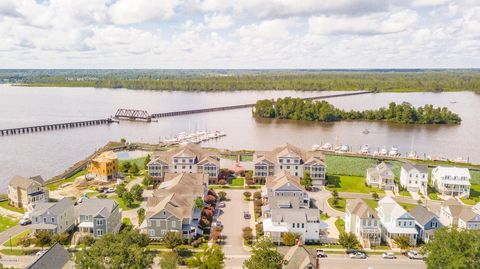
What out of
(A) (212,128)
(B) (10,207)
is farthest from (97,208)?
(A) (212,128)

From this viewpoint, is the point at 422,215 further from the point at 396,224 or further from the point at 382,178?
the point at 382,178

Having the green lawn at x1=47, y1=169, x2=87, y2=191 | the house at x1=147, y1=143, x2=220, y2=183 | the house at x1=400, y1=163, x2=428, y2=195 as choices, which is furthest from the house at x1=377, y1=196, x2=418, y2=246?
the green lawn at x1=47, y1=169, x2=87, y2=191

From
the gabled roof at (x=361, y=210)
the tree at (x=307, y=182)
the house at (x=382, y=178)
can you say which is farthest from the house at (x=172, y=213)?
the house at (x=382, y=178)

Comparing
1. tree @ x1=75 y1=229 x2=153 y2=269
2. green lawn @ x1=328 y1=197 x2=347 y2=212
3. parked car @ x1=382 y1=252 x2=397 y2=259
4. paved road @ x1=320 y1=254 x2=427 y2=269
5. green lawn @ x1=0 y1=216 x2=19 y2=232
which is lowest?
paved road @ x1=320 y1=254 x2=427 y2=269

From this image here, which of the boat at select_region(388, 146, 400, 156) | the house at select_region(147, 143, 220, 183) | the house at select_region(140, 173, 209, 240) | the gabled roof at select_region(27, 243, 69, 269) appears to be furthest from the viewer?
the boat at select_region(388, 146, 400, 156)

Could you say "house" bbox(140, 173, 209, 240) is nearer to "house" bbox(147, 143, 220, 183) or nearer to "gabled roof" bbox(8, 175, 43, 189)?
"house" bbox(147, 143, 220, 183)

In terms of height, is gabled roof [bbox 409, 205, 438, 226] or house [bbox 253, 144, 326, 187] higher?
house [bbox 253, 144, 326, 187]
